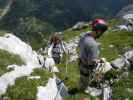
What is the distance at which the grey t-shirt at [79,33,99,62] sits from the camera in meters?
18.2

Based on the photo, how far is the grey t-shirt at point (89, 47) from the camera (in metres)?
18.2

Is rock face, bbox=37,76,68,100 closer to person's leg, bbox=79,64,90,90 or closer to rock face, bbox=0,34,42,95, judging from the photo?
person's leg, bbox=79,64,90,90

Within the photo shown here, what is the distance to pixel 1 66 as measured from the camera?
21.1m

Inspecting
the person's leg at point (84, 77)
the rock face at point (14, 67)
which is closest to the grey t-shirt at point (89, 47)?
the person's leg at point (84, 77)

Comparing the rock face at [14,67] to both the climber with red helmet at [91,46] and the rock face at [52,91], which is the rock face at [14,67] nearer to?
the rock face at [52,91]

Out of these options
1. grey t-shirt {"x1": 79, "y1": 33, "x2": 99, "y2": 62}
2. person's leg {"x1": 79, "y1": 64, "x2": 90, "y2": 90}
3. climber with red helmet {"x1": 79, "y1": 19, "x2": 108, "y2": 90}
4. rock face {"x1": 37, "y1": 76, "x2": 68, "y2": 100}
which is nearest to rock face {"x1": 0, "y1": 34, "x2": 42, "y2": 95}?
rock face {"x1": 37, "y1": 76, "x2": 68, "y2": 100}

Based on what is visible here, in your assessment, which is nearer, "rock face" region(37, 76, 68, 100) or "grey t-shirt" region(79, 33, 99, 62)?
"grey t-shirt" region(79, 33, 99, 62)

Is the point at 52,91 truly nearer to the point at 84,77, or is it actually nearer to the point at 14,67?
the point at 84,77

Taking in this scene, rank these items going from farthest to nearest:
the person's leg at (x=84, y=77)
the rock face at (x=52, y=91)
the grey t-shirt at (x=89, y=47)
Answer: the person's leg at (x=84, y=77)
the rock face at (x=52, y=91)
the grey t-shirt at (x=89, y=47)

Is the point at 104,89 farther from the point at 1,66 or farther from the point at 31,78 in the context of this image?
the point at 1,66

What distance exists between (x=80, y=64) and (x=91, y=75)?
48.2 inches

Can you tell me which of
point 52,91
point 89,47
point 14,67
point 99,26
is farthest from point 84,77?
point 14,67

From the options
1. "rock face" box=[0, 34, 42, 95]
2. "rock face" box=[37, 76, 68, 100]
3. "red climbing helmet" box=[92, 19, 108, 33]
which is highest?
"red climbing helmet" box=[92, 19, 108, 33]

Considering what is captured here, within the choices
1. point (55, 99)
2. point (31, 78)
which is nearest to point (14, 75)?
point (31, 78)
